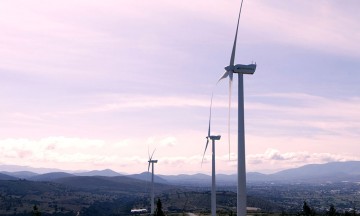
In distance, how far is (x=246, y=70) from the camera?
65.5 m

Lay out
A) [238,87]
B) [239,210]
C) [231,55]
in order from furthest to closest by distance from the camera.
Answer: [231,55] → [238,87] → [239,210]

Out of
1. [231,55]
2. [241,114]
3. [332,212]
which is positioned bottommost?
[332,212]

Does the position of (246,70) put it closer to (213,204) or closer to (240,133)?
(240,133)

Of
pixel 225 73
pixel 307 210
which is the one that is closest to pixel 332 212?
pixel 307 210

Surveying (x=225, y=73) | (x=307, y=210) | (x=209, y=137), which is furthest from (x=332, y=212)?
(x=225, y=73)

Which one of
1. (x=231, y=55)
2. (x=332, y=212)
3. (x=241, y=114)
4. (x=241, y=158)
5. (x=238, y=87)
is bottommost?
(x=332, y=212)

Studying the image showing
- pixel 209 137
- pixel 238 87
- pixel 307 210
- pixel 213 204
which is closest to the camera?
pixel 238 87

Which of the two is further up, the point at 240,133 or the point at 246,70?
the point at 246,70

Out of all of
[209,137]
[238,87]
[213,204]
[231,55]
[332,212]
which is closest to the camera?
[238,87]

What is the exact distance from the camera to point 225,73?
229 ft

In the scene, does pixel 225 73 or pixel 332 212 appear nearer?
pixel 225 73

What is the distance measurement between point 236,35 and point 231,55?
325 centimetres

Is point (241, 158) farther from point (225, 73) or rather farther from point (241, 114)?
point (225, 73)

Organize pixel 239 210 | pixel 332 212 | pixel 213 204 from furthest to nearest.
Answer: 1. pixel 332 212
2. pixel 213 204
3. pixel 239 210
